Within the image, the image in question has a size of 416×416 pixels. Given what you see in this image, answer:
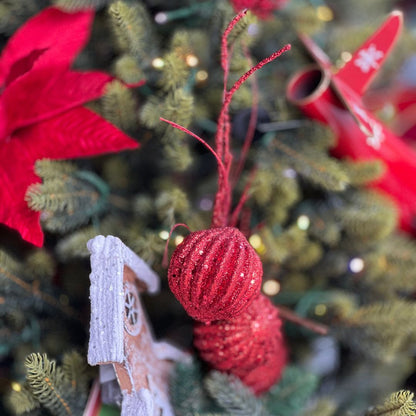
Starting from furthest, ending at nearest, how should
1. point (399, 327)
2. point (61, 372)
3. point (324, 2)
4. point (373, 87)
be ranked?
point (373, 87), point (324, 2), point (399, 327), point (61, 372)

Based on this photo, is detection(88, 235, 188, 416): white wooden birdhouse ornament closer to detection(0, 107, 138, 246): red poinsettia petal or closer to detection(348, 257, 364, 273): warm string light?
detection(0, 107, 138, 246): red poinsettia petal

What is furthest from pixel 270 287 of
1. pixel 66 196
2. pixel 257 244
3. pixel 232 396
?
pixel 66 196

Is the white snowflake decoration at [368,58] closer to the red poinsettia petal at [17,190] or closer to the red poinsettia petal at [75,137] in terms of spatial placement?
the red poinsettia petal at [75,137]

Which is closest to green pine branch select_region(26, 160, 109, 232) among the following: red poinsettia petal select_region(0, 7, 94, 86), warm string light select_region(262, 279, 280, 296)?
red poinsettia petal select_region(0, 7, 94, 86)

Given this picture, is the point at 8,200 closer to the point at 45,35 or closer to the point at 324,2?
the point at 45,35

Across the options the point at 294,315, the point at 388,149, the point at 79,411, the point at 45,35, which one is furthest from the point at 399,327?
the point at 45,35

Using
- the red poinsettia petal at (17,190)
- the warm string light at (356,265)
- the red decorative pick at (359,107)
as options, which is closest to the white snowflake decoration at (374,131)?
the red decorative pick at (359,107)

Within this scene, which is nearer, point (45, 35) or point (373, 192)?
point (45, 35)

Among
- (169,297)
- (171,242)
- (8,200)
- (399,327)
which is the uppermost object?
(8,200)
